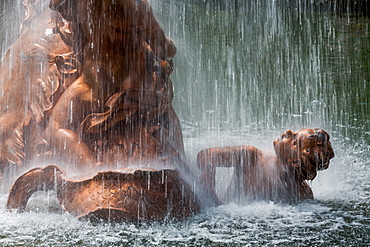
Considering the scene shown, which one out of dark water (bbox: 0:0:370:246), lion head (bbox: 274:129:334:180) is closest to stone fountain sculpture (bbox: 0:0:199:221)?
dark water (bbox: 0:0:370:246)

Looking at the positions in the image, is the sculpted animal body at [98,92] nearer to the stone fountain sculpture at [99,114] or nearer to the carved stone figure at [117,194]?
the stone fountain sculpture at [99,114]

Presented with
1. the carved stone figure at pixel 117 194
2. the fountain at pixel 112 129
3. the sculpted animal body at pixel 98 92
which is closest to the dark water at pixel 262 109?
the carved stone figure at pixel 117 194

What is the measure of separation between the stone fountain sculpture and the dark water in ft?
0.60

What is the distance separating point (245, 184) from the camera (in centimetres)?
301

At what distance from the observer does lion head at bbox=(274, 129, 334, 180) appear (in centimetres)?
287

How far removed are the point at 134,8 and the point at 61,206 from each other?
124cm

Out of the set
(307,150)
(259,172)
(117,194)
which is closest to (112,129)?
(117,194)

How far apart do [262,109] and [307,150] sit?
3.62 m

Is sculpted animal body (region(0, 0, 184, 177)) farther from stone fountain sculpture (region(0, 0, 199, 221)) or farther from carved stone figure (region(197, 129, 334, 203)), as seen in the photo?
carved stone figure (region(197, 129, 334, 203))

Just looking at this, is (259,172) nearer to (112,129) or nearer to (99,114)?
(112,129)

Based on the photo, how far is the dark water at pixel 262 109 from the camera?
2365 mm

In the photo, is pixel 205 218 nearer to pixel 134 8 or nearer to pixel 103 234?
pixel 103 234

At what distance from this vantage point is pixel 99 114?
282 cm

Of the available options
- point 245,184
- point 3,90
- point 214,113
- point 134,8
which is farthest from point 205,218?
point 214,113
